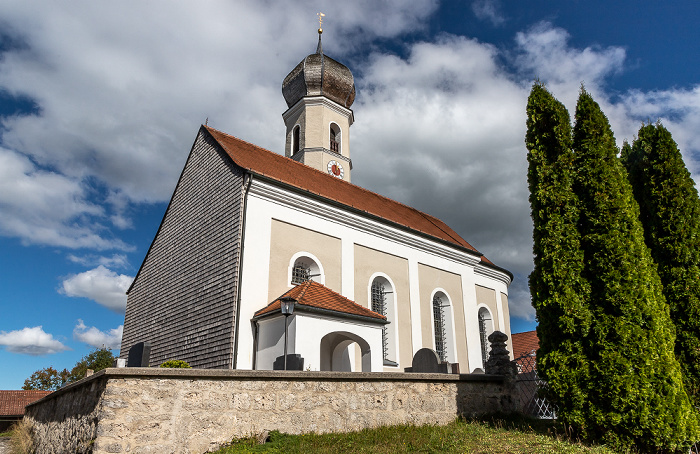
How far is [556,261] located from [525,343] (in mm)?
24416

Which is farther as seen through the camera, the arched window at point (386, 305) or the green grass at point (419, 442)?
the arched window at point (386, 305)

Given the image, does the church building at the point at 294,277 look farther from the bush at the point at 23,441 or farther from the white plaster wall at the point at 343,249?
the bush at the point at 23,441

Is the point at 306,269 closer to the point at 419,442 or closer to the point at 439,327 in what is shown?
the point at 439,327

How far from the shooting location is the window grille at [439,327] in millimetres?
19141

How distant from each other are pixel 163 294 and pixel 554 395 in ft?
45.1

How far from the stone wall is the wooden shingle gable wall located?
4720 millimetres

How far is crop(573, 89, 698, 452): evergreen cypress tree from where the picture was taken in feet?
24.6

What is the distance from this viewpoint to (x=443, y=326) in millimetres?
19703

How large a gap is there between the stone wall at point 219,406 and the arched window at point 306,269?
671 cm

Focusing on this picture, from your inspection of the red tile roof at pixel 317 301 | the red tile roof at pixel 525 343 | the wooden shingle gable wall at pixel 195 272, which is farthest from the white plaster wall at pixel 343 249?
the red tile roof at pixel 525 343

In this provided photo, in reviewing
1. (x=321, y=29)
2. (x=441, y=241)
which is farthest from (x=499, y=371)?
(x=321, y=29)

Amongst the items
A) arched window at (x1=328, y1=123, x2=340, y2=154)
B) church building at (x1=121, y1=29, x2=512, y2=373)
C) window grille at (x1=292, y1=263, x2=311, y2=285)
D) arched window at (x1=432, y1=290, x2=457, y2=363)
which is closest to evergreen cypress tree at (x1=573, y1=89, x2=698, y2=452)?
church building at (x1=121, y1=29, x2=512, y2=373)

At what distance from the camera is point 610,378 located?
7.77m

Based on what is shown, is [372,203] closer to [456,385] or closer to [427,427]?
[456,385]
